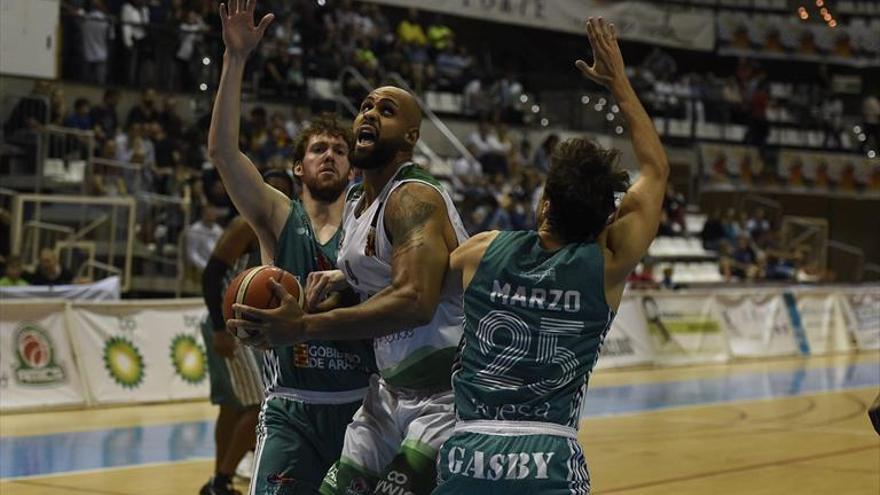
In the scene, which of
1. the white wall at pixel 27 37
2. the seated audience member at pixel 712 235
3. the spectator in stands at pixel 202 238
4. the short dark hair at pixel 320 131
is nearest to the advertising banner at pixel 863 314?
the seated audience member at pixel 712 235

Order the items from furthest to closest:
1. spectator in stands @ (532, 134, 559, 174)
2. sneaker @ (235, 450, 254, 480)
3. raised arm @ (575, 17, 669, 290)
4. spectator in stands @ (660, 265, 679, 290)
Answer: spectator in stands @ (532, 134, 559, 174)
spectator in stands @ (660, 265, 679, 290)
sneaker @ (235, 450, 254, 480)
raised arm @ (575, 17, 669, 290)

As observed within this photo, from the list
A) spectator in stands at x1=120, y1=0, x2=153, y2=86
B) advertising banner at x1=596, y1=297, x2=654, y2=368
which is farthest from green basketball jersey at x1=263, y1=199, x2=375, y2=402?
spectator in stands at x1=120, y1=0, x2=153, y2=86

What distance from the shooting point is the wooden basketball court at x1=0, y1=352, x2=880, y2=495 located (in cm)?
1006

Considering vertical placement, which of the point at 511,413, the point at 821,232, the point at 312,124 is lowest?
the point at 821,232

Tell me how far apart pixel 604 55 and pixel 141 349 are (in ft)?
33.8

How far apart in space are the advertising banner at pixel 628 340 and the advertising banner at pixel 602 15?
7982 mm

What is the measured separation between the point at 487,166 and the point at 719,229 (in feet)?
19.9

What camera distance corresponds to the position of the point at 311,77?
2353 cm

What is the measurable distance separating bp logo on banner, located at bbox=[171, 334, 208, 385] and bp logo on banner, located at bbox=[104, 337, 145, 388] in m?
0.39

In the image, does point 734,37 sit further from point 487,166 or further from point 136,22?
point 136,22

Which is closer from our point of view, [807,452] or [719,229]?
[807,452]

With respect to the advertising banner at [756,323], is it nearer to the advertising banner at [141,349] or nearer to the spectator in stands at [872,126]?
the advertising banner at [141,349]

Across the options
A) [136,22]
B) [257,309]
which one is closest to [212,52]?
[136,22]

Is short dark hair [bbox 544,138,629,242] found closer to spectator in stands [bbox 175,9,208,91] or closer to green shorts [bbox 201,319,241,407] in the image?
green shorts [bbox 201,319,241,407]
